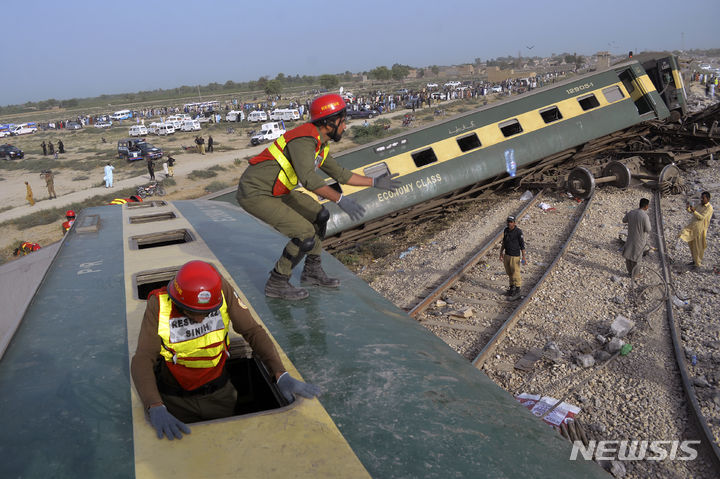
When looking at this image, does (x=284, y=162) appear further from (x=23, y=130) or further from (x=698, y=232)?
(x=23, y=130)

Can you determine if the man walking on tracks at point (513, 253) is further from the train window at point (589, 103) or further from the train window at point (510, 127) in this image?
the train window at point (589, 103)

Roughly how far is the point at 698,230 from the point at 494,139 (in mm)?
6056

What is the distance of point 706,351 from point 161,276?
24.1 ft

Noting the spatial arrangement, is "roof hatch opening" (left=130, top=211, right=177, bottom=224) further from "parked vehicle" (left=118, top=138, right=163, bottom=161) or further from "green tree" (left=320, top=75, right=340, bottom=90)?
"green tree" (left=320, top=75, right=340, bottom=90)

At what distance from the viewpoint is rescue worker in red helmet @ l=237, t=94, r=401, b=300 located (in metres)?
4.34

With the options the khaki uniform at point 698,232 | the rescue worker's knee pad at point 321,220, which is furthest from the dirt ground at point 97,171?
the khaki uniform at point 698,232

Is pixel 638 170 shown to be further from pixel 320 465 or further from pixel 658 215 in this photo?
pixel 320 465

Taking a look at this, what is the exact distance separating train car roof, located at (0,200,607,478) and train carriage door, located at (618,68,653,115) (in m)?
15.2

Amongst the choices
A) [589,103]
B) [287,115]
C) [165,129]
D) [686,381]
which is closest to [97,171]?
[165,129]

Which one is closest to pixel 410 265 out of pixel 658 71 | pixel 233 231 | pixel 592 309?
pixel 592 309

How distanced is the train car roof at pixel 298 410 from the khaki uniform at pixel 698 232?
7.58 m

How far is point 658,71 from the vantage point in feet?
59.1

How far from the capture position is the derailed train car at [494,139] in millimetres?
12922

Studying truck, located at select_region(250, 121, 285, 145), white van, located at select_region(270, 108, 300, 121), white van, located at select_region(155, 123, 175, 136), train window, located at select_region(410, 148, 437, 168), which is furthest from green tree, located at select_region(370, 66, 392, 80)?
train window, located at select_region(410, 148, 437, 168)
